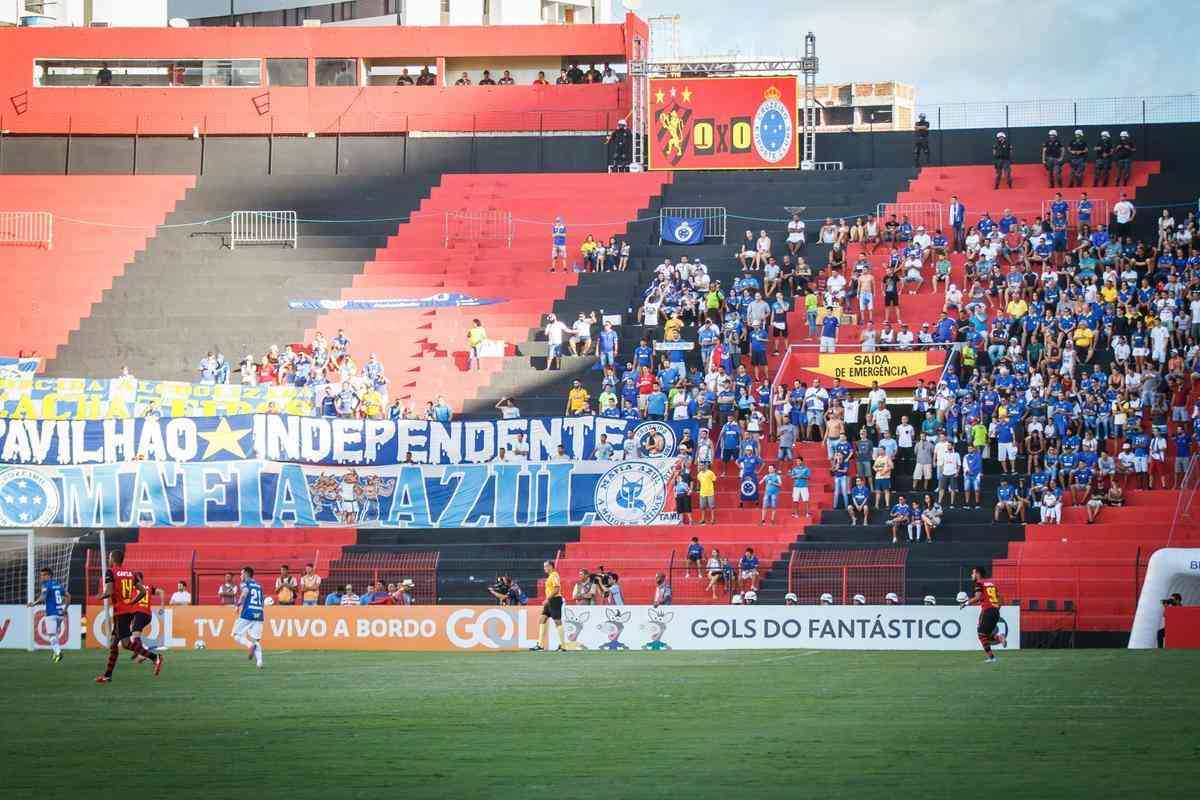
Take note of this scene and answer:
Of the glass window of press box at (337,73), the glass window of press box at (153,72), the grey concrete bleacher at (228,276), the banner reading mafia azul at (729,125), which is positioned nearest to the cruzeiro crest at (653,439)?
the grey concrete bleacher at (228,276)

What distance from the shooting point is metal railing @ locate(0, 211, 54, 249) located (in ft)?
171

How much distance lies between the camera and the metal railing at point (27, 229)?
52.0 meters

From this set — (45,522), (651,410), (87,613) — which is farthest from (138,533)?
(651,410)

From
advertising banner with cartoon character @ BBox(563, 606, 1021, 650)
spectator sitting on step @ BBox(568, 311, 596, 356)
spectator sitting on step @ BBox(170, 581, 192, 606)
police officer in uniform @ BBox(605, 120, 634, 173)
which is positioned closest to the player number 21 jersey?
advertising banner with cartoon character @ BBox(563, 606, 1021, 650)

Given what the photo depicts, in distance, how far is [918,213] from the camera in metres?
50.4

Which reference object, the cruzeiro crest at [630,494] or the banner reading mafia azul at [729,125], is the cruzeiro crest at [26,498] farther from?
the banner reading mafia azul at [729,125]

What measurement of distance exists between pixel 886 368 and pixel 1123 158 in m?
13.6

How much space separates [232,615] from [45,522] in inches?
329

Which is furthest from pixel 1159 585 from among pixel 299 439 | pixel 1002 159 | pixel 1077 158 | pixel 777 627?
pixel 1002 159

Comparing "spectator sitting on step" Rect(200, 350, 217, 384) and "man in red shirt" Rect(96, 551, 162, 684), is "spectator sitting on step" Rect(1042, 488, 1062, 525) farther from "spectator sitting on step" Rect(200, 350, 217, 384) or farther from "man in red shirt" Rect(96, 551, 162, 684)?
"spectator sitting on step" Rect(200, 350, 217, 384)

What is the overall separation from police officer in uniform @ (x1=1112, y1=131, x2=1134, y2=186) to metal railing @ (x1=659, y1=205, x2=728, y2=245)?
12.0 m

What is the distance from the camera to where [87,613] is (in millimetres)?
32344

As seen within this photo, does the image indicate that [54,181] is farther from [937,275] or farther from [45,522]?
[937,275]

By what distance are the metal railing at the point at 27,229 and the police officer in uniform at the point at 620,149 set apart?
18306 mm
